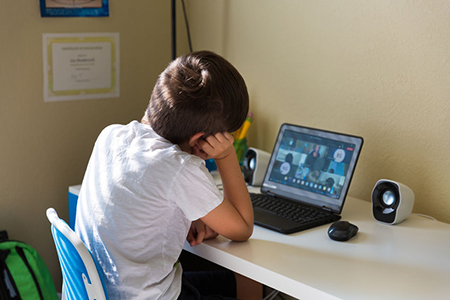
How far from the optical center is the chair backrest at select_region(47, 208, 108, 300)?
114 centimetres

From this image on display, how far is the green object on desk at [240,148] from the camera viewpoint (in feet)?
6.48

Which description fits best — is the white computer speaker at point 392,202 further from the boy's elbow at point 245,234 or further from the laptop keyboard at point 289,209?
the boy's elbow at point 245,234

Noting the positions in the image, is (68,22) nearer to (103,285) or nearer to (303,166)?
(303,166)

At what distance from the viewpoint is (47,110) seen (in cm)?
195

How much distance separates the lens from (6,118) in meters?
1.86

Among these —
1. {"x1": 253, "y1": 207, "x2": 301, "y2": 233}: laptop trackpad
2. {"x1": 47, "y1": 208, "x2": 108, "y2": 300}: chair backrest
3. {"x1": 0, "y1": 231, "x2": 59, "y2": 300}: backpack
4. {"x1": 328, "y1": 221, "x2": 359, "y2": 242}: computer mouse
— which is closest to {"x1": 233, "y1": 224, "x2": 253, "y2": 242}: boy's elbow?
{"x1": 253, "y1": 207, "x2": 301, "y2": 233}: laptop trackpad

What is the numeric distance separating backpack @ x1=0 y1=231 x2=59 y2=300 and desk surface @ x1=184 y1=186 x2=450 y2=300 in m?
0.72

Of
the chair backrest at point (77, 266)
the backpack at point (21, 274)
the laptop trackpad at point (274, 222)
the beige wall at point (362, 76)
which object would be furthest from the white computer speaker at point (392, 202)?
the backpack at point (21, 274)

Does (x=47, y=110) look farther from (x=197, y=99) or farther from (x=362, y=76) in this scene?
(x=362, y=76)

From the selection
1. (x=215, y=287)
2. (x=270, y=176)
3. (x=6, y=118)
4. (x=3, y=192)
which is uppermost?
(x=6, y=118)

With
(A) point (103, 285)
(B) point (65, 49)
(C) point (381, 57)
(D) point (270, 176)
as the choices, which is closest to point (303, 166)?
(D) point (270, 176)

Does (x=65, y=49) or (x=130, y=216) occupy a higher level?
(x=65, y=49)

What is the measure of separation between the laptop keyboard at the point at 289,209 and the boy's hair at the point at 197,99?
374 millimetres

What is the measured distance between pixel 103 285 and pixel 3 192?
2.94 feet
